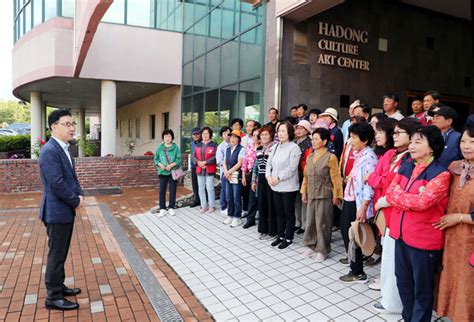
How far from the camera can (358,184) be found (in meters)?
3.74

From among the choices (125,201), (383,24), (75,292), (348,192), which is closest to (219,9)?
(383,24)

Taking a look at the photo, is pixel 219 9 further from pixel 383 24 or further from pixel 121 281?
pixel 121 281

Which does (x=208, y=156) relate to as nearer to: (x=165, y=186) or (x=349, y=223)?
(x=165, y=186)

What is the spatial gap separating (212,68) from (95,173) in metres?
4.72

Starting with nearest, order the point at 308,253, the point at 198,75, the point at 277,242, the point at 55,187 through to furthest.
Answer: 1. the point at 55,187
2. the point at 308,253
3. the point at 277,242
4. the point at 198,75

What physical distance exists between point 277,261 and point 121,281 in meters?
1.88

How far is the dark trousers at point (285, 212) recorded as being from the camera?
15.7 ft

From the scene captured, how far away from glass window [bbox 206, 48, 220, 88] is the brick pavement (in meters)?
5.40

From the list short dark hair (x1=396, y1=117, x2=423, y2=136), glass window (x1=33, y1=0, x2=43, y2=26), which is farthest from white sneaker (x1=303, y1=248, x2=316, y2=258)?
glass window (x1=33, y1=0, x2=43, y2=26)

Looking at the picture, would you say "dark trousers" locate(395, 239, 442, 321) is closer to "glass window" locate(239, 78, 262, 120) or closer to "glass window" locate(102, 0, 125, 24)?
"glass window" locate(239, 78, 262, 120)

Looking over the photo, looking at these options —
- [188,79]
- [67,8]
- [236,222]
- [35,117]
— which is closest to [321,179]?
[236,222]

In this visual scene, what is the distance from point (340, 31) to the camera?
321 inches

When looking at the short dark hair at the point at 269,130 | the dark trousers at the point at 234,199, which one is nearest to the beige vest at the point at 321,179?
the short dark hair at the point at 269,130

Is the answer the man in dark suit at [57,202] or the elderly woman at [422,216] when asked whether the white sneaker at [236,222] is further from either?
the elderly woman at [422,216]
